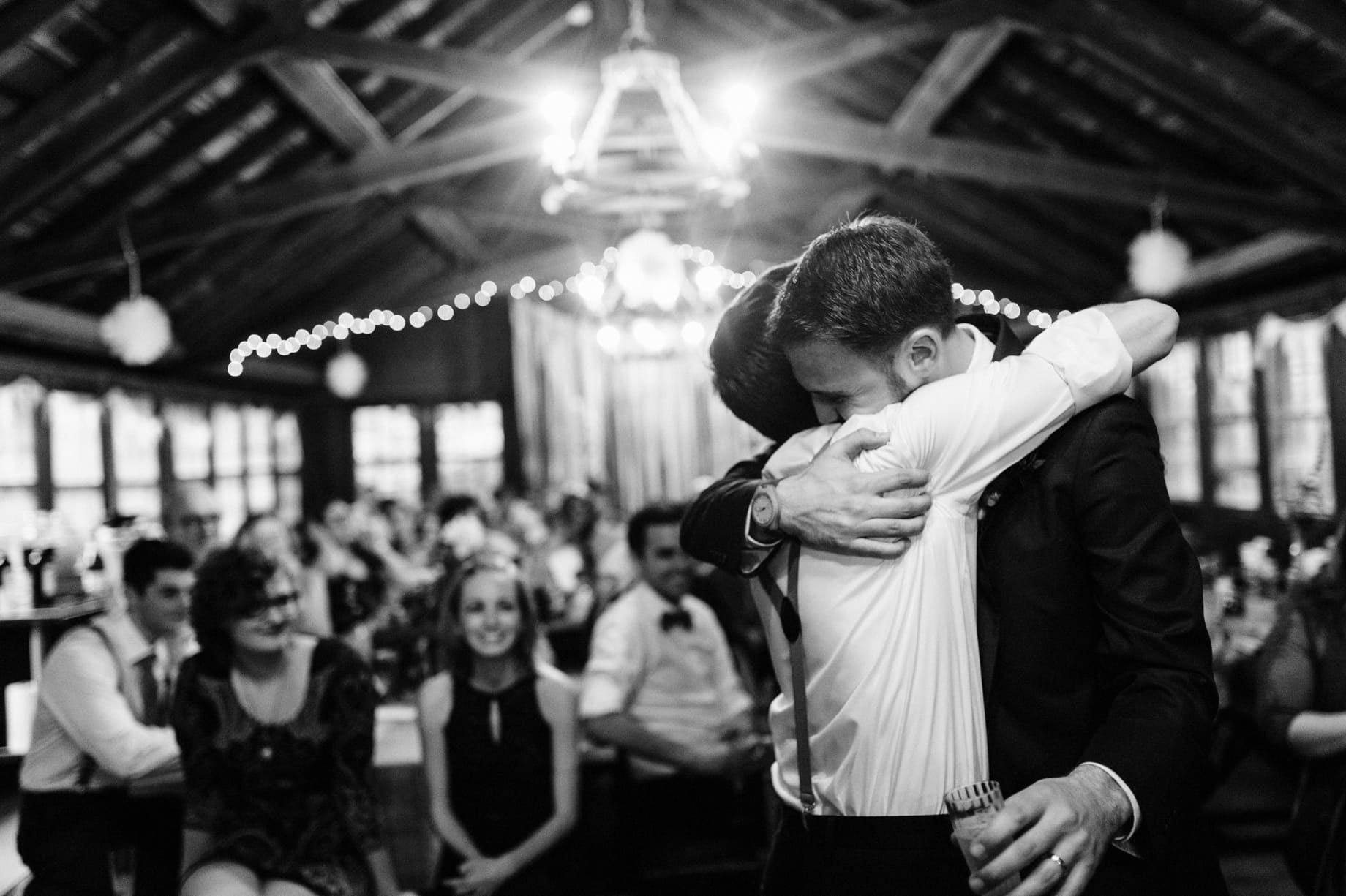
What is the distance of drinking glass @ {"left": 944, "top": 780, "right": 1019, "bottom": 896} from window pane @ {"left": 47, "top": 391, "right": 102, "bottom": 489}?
838 centimetres

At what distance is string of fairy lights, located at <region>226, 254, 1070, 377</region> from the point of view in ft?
27.6

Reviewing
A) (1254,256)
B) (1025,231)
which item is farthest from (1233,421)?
(1025,231)

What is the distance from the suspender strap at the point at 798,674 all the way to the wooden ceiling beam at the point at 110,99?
528 cm

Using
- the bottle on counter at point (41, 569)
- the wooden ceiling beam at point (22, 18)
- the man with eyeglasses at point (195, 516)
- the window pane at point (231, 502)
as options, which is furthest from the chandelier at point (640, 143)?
the window pane at point (231, 502)

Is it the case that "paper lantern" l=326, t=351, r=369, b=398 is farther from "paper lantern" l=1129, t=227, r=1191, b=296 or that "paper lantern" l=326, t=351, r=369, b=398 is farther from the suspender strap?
the suspender strap

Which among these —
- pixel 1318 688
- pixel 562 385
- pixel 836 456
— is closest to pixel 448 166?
pixel 1318 688

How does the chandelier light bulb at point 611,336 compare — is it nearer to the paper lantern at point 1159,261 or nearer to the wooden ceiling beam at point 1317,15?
the paper lantern at point 1159,261

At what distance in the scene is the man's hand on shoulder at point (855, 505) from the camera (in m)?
1.19

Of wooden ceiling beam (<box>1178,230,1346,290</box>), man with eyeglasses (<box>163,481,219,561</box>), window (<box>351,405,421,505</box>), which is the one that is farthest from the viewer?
window (<box>351,405,421,505</box>)

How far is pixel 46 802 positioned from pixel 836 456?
8.69ft

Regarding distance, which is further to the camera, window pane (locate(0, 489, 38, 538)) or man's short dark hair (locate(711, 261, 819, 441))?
window pane (locate(0, 489, 38, 538))

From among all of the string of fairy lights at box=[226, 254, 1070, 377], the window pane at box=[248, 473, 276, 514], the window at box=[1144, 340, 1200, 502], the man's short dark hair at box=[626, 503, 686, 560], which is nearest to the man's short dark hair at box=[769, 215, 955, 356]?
the man's short dark hair at box=[626, 503, 686, 560]

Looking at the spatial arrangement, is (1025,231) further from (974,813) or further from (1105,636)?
(974,813)

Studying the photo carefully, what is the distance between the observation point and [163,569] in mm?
3301
